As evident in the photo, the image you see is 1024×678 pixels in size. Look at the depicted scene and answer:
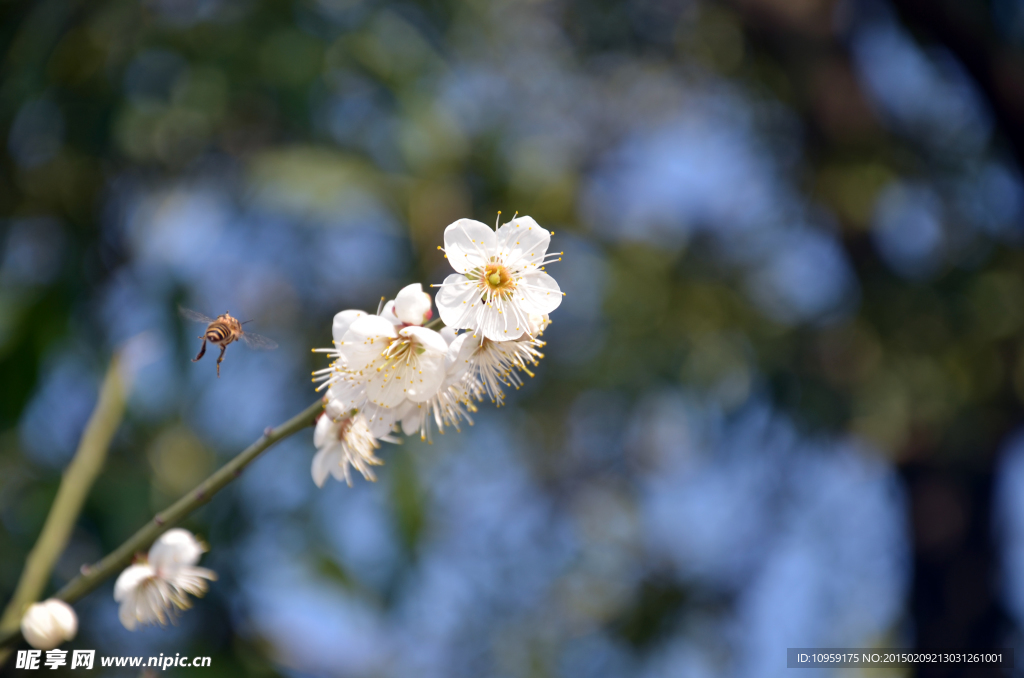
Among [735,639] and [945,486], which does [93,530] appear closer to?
[735,639]

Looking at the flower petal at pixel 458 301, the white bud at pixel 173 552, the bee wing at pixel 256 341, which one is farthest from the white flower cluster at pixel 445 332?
the white bud at pixel 173 552

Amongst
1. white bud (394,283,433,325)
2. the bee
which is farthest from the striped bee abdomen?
white bud (394,283,433,325)

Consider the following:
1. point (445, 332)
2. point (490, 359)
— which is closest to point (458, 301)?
point (445, 332)

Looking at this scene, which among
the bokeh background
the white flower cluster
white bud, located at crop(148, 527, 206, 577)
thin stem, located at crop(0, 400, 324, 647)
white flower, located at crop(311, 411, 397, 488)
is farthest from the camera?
the bokeh background

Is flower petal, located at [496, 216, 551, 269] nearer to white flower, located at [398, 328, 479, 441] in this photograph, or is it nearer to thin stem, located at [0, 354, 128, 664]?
white flower, located at [398, 328, 479, 441]

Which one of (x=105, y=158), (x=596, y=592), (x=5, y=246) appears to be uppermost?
(x=105, y=158)

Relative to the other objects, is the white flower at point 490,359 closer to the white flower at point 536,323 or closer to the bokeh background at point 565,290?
the white flower at point 536,323

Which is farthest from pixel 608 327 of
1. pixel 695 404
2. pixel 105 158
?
pixel 105 158
